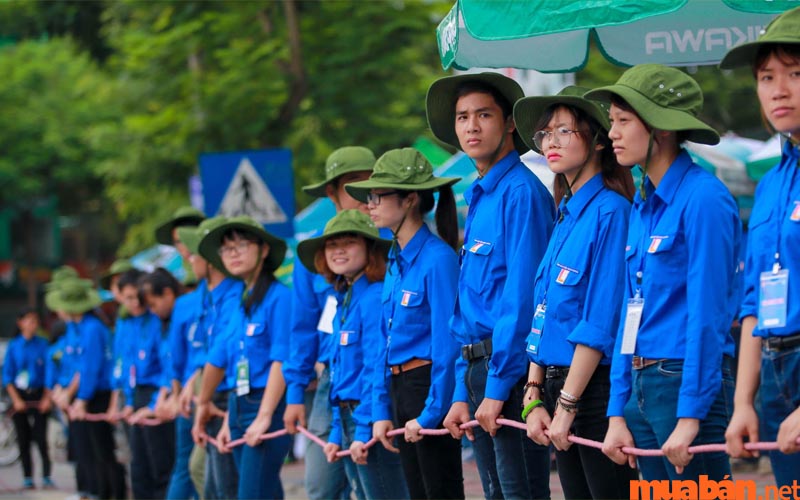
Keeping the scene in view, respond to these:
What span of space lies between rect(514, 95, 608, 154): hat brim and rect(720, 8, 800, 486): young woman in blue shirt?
1.04 metres

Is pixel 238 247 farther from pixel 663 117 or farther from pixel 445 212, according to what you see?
pixel 663 117

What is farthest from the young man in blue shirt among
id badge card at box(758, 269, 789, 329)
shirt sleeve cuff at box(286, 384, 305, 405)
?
shirt sleeve cuff at box(286, 384, 305, 405)

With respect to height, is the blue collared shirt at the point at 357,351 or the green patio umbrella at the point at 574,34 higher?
the green patio umbrella at the point at 574,34

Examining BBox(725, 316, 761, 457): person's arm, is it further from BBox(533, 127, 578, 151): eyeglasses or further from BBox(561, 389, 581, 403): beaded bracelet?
BBox(533, 127, 578, 151): eyeglasses

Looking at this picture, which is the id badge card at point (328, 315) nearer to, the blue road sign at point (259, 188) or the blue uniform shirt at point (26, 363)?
the blue road sign at point (259, 188)

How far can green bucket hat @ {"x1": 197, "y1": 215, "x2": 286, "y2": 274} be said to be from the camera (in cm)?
865

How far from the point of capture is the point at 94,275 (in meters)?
49.5

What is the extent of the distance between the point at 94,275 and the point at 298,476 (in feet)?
121

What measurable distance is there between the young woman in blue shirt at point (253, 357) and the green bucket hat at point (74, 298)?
502cm

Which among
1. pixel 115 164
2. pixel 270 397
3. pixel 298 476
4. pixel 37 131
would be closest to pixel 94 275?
pixel 37 131

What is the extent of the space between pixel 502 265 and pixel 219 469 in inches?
141

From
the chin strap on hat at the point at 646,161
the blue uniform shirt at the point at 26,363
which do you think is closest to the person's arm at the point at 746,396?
the chin strap on hat at the point at 646,161

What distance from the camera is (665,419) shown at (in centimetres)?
461

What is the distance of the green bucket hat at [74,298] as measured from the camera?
13.5m
